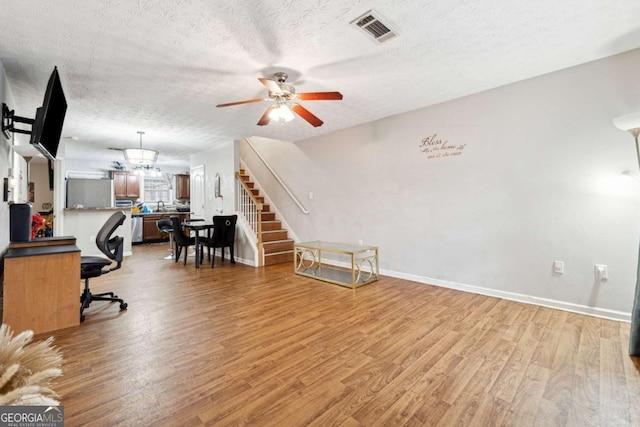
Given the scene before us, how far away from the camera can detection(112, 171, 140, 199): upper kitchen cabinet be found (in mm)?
8156

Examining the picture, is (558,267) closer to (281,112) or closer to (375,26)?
(375,26)

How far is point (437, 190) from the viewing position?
3.92 metres

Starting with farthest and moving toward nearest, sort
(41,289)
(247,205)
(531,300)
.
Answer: (247,205) < (531,300) < (41,289)

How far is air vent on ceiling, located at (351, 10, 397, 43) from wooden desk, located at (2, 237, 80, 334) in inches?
124

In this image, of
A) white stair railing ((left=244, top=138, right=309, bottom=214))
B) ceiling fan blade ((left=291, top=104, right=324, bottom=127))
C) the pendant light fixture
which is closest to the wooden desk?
ceiling fan blade ((left=291, top=104, right=324, bottom=127))

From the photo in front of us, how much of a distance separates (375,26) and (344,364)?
8.16ft

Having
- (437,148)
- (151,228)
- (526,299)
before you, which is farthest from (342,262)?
(151,228)

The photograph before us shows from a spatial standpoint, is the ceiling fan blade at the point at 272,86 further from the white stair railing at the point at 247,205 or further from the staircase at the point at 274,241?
the staircase at the point at 274,241

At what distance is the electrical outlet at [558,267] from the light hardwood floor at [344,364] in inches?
16.2

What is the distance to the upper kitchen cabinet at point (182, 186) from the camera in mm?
9320

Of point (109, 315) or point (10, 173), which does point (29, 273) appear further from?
point (10, 173)

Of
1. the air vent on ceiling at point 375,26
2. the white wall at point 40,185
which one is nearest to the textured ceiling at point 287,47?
the air vent on ceiling at point 375,26

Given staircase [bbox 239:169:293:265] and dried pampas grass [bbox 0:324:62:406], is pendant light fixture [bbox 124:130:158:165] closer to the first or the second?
staircase [bbox 239:169:293:265]

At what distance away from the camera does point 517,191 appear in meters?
3.27
